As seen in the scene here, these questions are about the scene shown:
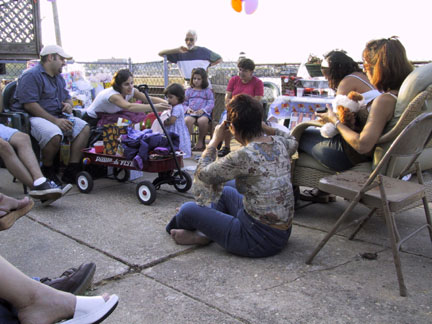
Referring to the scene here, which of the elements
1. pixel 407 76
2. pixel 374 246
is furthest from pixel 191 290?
pixel 407 76

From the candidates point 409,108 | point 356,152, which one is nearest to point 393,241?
point 409,108

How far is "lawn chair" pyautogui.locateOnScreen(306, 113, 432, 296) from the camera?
2.33m

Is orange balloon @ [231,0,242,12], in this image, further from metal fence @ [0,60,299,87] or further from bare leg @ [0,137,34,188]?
bare leg @ [0,137,34,188]

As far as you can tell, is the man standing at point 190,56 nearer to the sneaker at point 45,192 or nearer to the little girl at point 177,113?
the little girl at point 177,113

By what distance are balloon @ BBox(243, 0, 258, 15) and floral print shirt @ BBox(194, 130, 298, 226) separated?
6.09m

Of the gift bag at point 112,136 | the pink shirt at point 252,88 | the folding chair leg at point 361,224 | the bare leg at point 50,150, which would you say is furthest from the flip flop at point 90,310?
the pink shirt at point 252,88

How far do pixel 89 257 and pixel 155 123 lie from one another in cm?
290

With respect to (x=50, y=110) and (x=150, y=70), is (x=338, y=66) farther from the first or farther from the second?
(x=150, y=70)

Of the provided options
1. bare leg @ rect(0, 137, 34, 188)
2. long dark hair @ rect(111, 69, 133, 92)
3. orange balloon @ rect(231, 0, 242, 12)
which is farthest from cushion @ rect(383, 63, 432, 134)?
orange balloon @ rect(231, 0, 242, 12)

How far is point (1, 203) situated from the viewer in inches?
85.2

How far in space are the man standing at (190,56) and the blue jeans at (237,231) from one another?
518 cm

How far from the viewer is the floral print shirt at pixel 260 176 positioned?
103 inches

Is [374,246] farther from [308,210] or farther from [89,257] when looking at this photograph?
[89,257]

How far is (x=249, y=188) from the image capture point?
2699 millimetres
